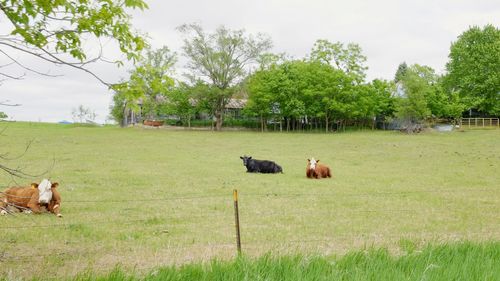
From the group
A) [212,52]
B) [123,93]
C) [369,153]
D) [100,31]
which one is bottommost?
[369,153]

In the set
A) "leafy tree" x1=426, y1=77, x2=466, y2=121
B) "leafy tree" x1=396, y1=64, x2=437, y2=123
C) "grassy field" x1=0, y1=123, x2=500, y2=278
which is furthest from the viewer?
"leafy tree" x1=426, y1=77, x2=466, y2=121

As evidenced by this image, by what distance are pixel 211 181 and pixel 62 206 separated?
6.46m

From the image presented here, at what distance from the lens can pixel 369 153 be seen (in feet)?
107

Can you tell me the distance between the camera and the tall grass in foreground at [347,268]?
480 cm

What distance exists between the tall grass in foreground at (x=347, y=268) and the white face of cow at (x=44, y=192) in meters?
6.32

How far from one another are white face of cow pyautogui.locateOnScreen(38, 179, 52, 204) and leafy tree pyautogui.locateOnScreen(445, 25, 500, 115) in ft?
195

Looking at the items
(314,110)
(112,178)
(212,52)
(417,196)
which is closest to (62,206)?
(112,178)

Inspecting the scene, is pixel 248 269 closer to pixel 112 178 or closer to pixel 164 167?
pixel 112 178

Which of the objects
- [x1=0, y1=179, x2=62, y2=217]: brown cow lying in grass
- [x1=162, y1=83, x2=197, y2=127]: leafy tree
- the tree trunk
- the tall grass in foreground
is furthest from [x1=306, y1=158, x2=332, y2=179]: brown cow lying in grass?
[x1=162, y1=83, x2=197, y2=127]: leafy tree

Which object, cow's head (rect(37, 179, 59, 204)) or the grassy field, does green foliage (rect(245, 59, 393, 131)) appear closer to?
the grassy field

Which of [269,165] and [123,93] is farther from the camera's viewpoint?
[269,165]

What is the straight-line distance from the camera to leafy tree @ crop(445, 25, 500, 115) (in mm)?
61844

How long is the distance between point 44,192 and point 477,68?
209ft

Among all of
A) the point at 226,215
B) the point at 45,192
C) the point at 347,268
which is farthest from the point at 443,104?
the point at 347,268
